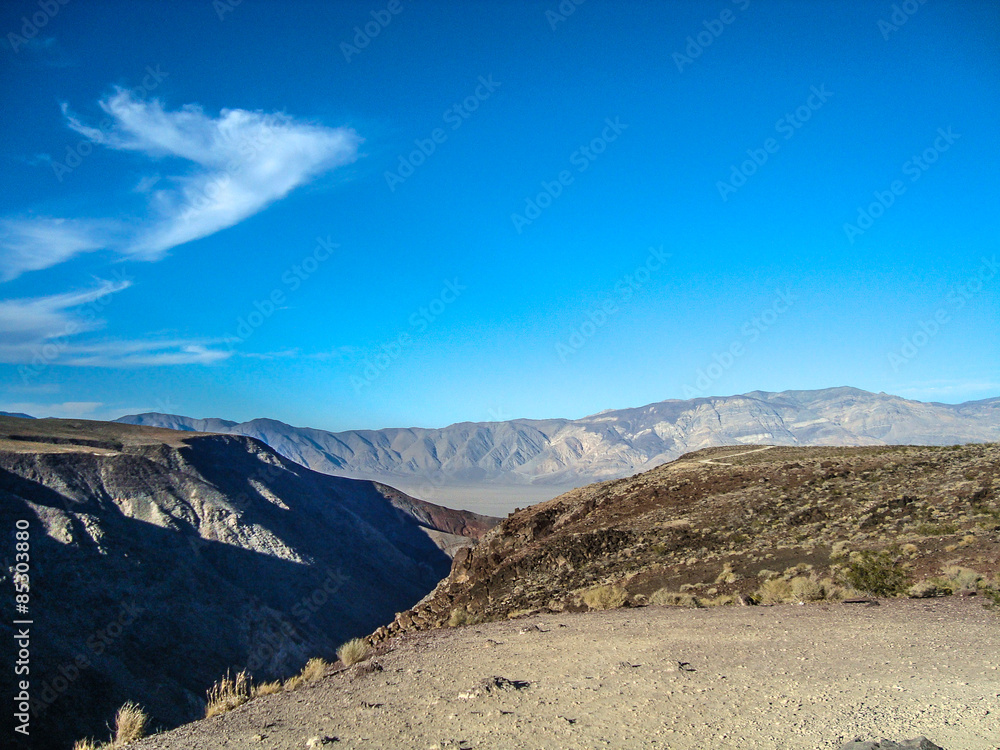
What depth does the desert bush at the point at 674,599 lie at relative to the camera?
13062 millimetres

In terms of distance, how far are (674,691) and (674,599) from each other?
645 cm

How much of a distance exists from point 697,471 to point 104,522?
1579 inches

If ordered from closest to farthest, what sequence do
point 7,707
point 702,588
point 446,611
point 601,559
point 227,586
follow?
point 702,588 < point 446,611 < point 601,559 < point 7,707 < point 227,586

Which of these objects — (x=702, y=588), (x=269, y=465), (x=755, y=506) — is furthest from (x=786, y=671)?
(x=269, y=465)

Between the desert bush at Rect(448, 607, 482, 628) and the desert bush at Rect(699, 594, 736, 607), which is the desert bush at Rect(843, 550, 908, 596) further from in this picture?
the desert bush at Rect(448, 607, 482, 628)

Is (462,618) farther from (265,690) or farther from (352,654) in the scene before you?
(265,690)

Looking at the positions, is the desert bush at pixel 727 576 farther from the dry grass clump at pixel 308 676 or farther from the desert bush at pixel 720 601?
the dry grass clump at pixel 308 676

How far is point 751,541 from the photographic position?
56.5ft

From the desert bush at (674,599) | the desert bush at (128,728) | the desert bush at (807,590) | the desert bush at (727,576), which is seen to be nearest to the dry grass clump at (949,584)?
the desert bush at (807,590)

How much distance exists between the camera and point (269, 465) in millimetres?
69938

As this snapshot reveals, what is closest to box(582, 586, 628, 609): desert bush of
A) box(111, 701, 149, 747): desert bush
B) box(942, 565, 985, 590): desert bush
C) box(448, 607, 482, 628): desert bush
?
box(448, 607, 482, 628): desert bush

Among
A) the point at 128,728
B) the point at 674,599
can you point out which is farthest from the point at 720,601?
the point at 128,728

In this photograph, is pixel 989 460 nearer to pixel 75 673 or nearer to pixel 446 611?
pixel 446 611

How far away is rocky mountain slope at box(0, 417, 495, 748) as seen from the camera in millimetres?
28656
